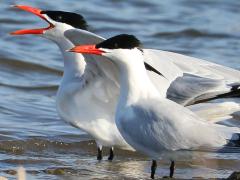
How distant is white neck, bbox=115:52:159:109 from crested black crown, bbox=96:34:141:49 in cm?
13

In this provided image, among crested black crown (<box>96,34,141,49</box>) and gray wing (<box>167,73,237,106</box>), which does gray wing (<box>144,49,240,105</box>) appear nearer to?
gray wing (<box>167,73,237,106</box>)

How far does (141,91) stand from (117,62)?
0.31 metres

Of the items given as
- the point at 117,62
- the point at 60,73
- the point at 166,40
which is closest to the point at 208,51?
the point at 166,40

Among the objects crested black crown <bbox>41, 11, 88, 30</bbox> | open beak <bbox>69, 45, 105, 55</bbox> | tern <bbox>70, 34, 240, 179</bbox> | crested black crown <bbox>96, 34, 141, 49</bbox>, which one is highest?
crested black crown <bbox>41, 11, 88, 30</bbox>

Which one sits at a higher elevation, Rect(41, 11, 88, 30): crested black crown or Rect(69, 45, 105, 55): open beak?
Rect(41, 11, 88, 30): crested black crown

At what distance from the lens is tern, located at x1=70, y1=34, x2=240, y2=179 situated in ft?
21.5

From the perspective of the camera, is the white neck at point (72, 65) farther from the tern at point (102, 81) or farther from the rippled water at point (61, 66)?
the rippled water at point (61, 66)

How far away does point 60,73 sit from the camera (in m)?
12.0

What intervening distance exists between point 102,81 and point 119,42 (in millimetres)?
1121

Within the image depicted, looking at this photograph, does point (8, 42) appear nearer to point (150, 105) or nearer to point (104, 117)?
point (104, 117)

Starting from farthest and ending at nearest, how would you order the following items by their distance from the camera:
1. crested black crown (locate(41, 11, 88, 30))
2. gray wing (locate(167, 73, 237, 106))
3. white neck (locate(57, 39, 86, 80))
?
white neck (locate(57, 39, 86, 80))
crested black crown (locate(41, 11, 88, 30))
gray wing (locate(167, 73, 237, 106))

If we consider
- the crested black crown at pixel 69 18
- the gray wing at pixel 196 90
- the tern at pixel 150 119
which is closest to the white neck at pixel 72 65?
the crested black crown at pixel 69 18

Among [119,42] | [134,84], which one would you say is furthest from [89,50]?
[134,84]

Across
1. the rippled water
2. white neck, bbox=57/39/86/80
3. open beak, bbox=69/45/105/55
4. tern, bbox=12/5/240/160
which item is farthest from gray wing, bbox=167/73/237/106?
open beak, bbox=69/45/105/55
